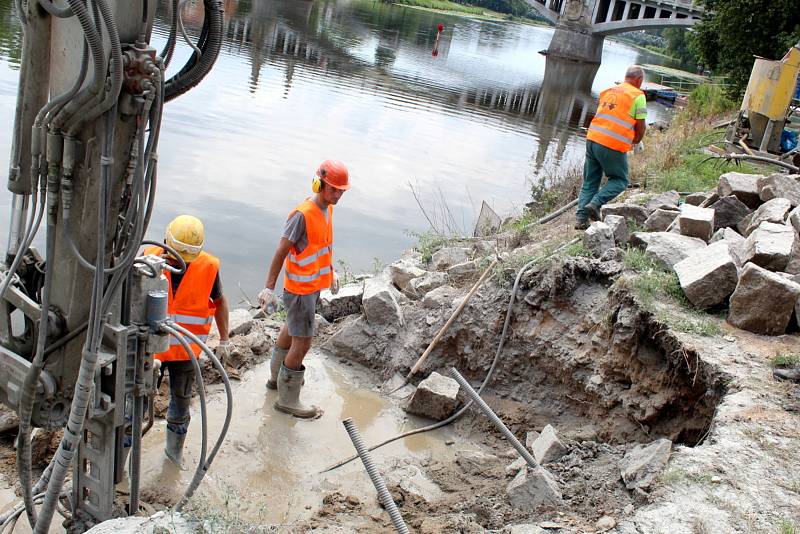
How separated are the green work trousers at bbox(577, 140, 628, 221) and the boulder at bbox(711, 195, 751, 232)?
1410 mm

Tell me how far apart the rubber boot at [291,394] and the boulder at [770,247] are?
3.81 m

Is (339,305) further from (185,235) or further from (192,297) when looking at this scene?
(185,235)

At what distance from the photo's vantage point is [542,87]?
120 feet

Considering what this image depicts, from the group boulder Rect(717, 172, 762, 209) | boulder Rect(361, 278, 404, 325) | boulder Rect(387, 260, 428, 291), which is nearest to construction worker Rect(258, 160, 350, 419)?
boulder Rect(361, 278, 404, 325)

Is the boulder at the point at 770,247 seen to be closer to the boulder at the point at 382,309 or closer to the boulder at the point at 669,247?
the boulder at the point at 669,247

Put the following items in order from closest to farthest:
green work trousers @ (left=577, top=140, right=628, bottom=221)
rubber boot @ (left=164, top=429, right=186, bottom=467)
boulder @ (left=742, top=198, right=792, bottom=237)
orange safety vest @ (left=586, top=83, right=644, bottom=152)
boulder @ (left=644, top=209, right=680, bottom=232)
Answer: rubber boot @ (left=164, top=429, right=186, bottom=467) → boulder @ (left=742, top=198, right=792, bottom=237) → boulder @ (left=644, top=209, right=680, bottom=232) → orange safety vest @ (left=586, top=83, right=644, bottom=152) → green work trousers @ (left=577, top=140, right=628, bottom=221)

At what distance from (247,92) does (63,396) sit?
17926 mm

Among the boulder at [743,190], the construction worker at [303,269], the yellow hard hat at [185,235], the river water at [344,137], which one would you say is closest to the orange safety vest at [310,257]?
the construction worker at [303,269]

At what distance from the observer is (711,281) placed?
6.06m

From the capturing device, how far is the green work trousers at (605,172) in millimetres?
9133

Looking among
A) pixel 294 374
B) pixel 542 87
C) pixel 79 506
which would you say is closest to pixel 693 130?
pixel 294 374

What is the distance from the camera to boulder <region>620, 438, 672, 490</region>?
4367 mm

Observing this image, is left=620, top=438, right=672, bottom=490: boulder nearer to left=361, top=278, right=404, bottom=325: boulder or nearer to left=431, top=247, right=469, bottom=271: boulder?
left=361, top=278, right=404, bottom=325: boulder

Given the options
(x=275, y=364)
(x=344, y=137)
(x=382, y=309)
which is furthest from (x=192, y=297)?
(x=344, y=137)
